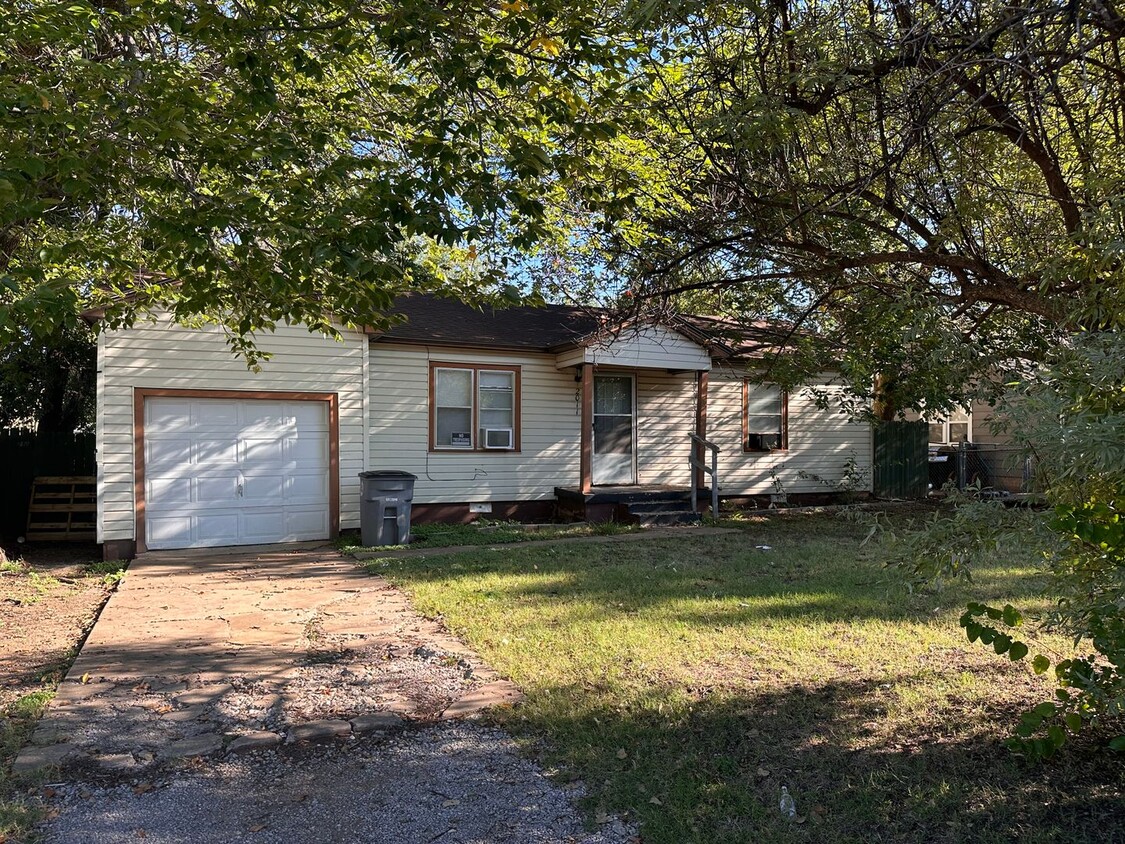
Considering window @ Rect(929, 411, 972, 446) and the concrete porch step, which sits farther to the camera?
window @ Rect(929, 411, 972, 446)

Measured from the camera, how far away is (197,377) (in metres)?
10.4

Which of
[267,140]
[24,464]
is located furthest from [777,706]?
[24,464]

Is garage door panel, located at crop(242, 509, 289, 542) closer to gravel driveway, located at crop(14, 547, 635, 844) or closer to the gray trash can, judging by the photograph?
the gray trash can

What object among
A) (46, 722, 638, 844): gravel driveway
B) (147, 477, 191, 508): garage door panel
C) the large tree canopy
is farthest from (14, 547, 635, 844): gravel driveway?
(147, 477, 191, 508): garage door panel

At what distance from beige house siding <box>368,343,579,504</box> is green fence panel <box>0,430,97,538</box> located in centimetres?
544

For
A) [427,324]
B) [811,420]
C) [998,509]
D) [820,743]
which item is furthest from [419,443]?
[998,509]

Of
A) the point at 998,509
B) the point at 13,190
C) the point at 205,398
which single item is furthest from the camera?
the point at 205,398

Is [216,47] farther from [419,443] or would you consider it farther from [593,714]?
[419,443]

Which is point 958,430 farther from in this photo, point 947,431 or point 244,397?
point 244,397

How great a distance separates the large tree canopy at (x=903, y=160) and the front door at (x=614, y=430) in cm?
684

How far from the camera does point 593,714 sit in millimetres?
4348

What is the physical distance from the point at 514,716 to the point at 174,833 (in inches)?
70.1

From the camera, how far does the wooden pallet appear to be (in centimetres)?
1192

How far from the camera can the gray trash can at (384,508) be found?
10609 millimetres
